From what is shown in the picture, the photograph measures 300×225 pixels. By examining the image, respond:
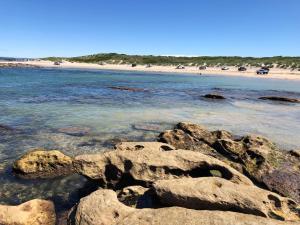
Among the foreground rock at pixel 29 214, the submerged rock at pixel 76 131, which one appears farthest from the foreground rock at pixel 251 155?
the foreground rock at pixel 29 214

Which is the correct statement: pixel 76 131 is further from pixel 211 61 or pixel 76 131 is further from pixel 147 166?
pixel 211 61

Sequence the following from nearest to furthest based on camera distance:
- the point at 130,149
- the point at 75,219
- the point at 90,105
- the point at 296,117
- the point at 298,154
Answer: the point at 75,219 → the point at 130,149 → the point at 298,154 → the point at 296,117 → the point at 90,105

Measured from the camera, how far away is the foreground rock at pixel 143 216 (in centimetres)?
591

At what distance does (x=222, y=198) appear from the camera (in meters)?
6.54

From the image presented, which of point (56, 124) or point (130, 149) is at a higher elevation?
point (130, 149)

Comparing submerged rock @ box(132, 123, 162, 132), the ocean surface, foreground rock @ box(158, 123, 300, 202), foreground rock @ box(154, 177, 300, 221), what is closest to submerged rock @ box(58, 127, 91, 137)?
the ocean surface

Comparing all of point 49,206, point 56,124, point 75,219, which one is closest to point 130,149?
point 49,206

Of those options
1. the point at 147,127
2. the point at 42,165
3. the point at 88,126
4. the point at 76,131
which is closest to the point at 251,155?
the point at 42,165

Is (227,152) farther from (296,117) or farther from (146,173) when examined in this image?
(296,117)

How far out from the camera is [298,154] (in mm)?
11711

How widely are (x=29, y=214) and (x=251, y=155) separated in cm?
727

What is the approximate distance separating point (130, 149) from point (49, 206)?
3.07 m

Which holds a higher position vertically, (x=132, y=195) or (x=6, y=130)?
(x=132, y=195)

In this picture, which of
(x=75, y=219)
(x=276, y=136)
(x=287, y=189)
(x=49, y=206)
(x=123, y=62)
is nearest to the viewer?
(x=75, y=219)
